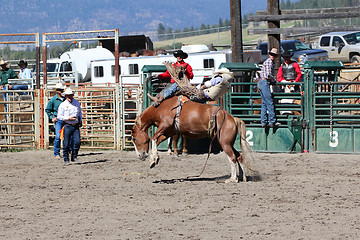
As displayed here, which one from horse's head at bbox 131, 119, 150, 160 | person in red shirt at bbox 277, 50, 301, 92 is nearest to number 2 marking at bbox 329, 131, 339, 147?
person in red shirt at bbox 277, 50, 301, 92

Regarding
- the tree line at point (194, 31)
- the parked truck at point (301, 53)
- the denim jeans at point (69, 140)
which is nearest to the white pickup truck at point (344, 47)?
the parked truck at point (301, 53)

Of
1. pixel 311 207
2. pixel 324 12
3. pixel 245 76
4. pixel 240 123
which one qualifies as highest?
pixel 324 12

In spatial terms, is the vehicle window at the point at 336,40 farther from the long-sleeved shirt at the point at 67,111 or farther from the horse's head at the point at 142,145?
the horse's head at the point at 142,145

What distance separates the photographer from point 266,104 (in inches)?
534

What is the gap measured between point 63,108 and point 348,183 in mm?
6220

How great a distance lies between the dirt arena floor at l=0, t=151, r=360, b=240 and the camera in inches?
271

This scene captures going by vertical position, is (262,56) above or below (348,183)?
above

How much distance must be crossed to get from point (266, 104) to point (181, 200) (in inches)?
217

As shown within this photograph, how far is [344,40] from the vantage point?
3070 cm

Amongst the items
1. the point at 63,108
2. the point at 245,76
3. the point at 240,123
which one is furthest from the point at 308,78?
the point at 63,108

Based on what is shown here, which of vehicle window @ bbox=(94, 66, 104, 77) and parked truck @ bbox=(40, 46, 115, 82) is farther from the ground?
parked truck @ bbox=(40, 46, 115, 82)

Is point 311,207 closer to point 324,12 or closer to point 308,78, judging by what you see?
point 308,78

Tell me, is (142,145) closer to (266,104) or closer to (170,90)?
(170,90)

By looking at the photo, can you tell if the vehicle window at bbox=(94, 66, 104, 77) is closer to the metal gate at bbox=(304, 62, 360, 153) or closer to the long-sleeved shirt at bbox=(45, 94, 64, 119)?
the long-sleeved shirt at bbox=(45, 94, 64, 119)
